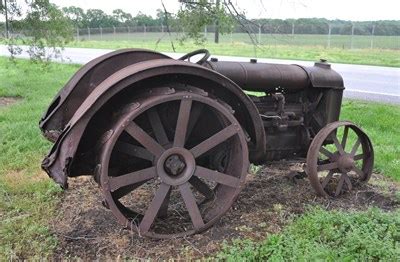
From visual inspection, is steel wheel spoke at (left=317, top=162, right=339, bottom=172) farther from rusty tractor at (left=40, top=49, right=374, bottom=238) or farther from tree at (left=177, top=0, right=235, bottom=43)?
tree at (left=177, top=0, right=235, bottom=43)

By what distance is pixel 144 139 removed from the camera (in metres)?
3.59

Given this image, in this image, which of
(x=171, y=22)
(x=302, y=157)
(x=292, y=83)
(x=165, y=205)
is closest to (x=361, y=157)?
(x=302, y=157)

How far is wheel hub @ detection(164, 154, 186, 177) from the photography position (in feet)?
12.2

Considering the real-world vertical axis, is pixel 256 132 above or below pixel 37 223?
above

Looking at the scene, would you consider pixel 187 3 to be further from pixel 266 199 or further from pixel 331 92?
pixel 266 199

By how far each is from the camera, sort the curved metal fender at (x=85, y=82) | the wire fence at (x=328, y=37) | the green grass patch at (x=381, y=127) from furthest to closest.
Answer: the wire fence at (x=328, y=37) → the green grass patch at (x=381, y=127) → the curved metal fender at (x=85, y=82)

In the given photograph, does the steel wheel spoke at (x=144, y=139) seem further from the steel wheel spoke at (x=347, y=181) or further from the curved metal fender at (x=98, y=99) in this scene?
the steel wheel spoke at (x=347, y=181)

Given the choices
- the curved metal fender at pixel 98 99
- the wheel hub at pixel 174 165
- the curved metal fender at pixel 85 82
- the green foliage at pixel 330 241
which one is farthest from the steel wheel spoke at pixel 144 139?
the green foliage at pixel 330 241

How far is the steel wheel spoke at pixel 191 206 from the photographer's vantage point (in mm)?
3756

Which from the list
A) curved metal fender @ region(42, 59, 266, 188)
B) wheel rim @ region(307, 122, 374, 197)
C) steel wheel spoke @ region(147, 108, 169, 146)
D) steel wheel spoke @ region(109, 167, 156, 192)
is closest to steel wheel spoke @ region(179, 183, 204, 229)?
steel wheel spoke @ region(109, 167, 156, 192)

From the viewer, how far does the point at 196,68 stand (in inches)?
143

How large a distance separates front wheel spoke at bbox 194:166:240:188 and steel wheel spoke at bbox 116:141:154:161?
382 mm

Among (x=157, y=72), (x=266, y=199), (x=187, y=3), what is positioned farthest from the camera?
(x=187, y=3)

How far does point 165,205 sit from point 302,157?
166 centimetres
